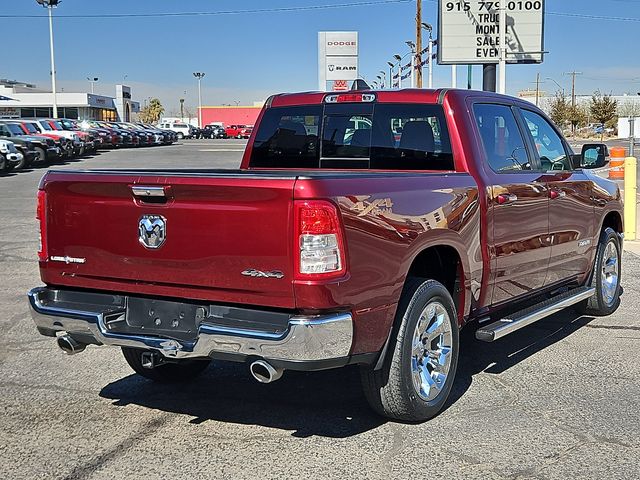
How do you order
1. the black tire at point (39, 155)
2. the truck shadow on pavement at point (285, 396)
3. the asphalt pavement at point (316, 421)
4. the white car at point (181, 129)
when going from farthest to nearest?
1. the white car at point (181, 129)
2. the black tire at point (39, 155)
3. the truck shadow on pavement at point (285, 396)
4. the asphalt pavement at point (316, 421)

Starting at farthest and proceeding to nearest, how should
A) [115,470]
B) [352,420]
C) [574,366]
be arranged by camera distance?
[574,366] → [352,420] → [115,470]

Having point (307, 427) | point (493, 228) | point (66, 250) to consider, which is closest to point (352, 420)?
point (307, 427)

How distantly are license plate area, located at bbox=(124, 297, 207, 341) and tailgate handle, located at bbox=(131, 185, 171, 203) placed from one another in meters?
0.54

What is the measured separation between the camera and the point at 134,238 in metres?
4.40

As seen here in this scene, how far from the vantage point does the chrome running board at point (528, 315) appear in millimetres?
5219

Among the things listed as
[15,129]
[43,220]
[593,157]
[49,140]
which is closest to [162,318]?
[43,220]

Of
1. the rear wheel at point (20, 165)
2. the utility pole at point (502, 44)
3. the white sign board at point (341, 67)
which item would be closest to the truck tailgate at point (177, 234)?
the utility pole at point (502, 44)

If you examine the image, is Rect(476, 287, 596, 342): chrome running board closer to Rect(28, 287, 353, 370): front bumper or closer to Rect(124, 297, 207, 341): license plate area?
Rect(28, 287, 353, 370): front bumper

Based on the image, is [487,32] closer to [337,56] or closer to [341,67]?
[341,67]

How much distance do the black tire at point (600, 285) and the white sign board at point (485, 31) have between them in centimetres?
1782

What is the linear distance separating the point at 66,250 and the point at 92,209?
1.08ft

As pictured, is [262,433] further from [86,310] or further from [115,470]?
[86,310]

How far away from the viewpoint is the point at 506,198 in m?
5.57

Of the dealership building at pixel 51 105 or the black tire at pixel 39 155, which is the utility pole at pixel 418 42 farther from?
the dealership building at pixel 51 105
